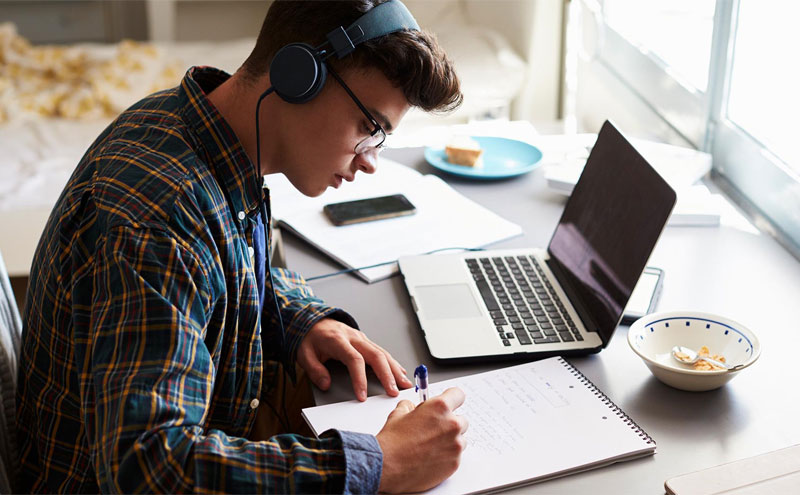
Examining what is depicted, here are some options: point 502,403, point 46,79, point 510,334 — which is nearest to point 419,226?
point 510,334

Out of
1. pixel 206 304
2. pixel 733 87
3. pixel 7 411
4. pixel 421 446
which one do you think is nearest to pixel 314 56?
pixel 206 304

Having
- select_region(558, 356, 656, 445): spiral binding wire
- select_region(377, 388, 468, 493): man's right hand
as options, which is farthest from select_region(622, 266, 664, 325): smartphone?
select_region(377, 388, 468, 493): man's right hand

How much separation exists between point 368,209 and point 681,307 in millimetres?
555

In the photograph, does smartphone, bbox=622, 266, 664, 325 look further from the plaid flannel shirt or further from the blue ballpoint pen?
the plaid flannel shirt

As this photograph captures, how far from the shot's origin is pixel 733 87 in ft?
4.99

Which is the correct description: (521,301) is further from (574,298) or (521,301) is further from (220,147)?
(220,147)

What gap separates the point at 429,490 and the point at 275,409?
1.31 ft

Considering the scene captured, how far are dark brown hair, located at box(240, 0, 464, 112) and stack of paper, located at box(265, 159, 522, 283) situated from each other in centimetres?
35

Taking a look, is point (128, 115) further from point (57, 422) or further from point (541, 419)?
point (541, 419)

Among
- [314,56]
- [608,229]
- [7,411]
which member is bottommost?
[7,411]

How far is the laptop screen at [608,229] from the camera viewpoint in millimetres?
972

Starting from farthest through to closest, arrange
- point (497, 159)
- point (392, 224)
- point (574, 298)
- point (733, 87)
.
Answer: point (497, 159), point (733, 87), point (392, 224), point (574, 298)

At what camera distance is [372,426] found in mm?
875

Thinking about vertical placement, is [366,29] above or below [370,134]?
above
